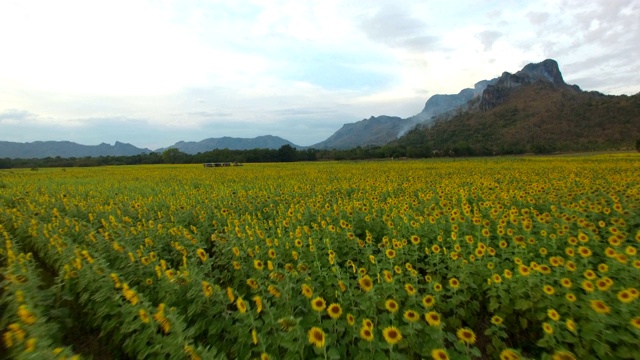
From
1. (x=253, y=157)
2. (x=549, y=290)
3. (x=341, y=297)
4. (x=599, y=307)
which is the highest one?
(x=599, y=307)

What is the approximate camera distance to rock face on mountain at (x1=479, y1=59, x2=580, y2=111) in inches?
5245

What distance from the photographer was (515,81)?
15288 cm

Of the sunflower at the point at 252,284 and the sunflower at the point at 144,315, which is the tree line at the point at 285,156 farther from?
the sunflower at the point at 144,315

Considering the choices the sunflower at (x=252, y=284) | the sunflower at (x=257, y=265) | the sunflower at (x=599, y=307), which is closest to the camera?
the sunflower at (x=599, y=307)

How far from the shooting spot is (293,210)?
7312 millimetres

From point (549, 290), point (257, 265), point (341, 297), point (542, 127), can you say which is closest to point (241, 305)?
point (341, 297)

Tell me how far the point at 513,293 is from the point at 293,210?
469 cm

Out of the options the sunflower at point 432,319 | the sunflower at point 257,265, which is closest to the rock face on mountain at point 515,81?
the sunflower at point 257,265

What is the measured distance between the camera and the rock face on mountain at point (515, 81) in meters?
133

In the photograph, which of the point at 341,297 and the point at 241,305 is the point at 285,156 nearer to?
the point at 341,297

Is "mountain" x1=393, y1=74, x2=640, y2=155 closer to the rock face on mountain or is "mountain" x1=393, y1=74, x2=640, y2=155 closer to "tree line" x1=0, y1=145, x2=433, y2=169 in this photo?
the rock face on mountain

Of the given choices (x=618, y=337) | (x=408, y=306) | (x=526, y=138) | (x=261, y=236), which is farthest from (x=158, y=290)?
(x=526, y=138)

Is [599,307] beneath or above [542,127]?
beneath

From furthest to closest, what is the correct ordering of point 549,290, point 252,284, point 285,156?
1. point 285,156
2. point 252,284
3. point 549,290
